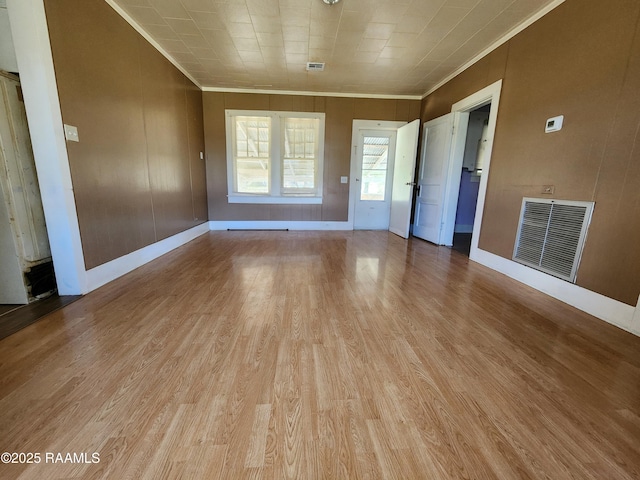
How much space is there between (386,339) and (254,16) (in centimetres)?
337

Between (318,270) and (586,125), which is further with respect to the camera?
(318,270)

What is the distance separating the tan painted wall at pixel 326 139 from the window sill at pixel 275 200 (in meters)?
0.08

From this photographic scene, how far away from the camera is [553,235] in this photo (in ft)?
7.82

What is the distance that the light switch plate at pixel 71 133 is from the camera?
6.59 ft

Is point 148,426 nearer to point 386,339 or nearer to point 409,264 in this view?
point 386,339

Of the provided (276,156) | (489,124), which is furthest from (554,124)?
(276,156)

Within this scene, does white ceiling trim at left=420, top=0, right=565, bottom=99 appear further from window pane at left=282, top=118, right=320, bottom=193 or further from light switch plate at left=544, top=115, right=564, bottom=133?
window pane at left=282, top=118, right=320, bottom=193

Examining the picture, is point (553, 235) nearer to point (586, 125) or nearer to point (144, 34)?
point (586, 125)

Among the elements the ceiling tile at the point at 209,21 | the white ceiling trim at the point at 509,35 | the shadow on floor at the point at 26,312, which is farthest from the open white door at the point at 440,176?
the shadow on floor at the point at 26,312

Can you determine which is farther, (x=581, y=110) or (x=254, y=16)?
(x=254, y=16)

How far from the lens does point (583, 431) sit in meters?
1.04

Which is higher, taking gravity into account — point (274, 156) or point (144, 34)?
point (144, 34)

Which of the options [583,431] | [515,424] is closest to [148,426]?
[515,424]

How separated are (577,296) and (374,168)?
152 inches
